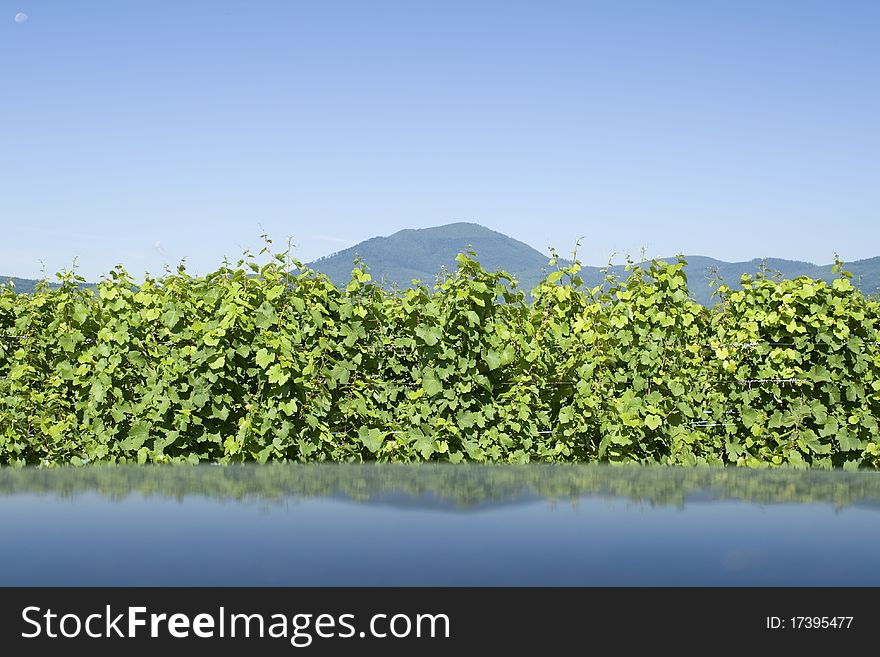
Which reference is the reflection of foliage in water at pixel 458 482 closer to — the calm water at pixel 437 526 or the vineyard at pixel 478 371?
the calm water at pixel 437 526

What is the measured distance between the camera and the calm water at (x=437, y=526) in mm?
4633

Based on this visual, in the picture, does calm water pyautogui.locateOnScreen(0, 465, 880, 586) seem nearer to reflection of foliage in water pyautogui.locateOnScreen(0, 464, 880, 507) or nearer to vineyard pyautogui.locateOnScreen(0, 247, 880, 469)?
reflection of foliage in water pyautogui.locateOnScreen(0, 464, 880, 507)

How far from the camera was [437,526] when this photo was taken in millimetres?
5742

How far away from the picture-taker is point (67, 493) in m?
7.08

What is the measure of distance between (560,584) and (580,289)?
479 centimetres

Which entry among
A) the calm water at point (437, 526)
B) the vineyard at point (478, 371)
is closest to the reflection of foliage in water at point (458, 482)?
the calm water at point (437, 526)

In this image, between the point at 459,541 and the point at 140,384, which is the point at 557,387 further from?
the point at 140,384

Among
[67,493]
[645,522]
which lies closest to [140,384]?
[67,493]

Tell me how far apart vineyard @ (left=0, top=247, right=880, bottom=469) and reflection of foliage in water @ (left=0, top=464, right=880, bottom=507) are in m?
0.35

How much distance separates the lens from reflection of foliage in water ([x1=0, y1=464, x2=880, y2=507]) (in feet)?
22.6

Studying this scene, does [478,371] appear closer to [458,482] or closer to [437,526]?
[458,482]

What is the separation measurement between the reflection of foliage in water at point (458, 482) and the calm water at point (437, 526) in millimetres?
19

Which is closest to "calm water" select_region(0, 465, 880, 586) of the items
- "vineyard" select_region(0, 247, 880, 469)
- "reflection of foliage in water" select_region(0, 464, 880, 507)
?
"reflection of foliage in water" select_region(0, 464, 880, 507)
